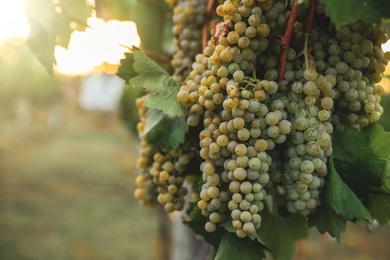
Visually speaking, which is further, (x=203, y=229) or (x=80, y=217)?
(x=80, y=217)

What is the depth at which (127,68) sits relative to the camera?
2.56 feet

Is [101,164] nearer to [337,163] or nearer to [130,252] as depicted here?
[130,252]

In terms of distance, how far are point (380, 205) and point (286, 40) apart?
0.33 meters

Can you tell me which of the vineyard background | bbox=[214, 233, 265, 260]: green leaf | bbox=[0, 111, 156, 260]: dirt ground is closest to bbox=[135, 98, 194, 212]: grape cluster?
bbox=[214, 233, 265, 260]: green leaf

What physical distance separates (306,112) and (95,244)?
4.88 meters

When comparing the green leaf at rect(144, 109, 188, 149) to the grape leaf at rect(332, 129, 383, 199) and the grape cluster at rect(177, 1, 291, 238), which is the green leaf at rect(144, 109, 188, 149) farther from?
the grape leaf at rect(332, 129, 383, 199)

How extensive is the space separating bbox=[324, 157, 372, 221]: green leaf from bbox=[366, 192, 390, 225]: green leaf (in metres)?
0.09

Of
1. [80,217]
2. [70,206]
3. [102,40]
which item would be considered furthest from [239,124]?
[70,206]

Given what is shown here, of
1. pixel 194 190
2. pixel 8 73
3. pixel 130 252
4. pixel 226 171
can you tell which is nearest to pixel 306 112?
pixel 226 171

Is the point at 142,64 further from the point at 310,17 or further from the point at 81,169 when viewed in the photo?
the point at 81,169

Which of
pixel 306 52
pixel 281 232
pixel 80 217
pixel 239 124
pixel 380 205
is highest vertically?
pixel 306 52

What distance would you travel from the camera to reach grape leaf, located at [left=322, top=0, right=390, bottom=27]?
1.79 feet

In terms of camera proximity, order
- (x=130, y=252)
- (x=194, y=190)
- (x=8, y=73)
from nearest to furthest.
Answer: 1. (x=194, y=190)
2. (x=130, y=252)
3. (x=8, y=73)

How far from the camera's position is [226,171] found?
0.63 metres
